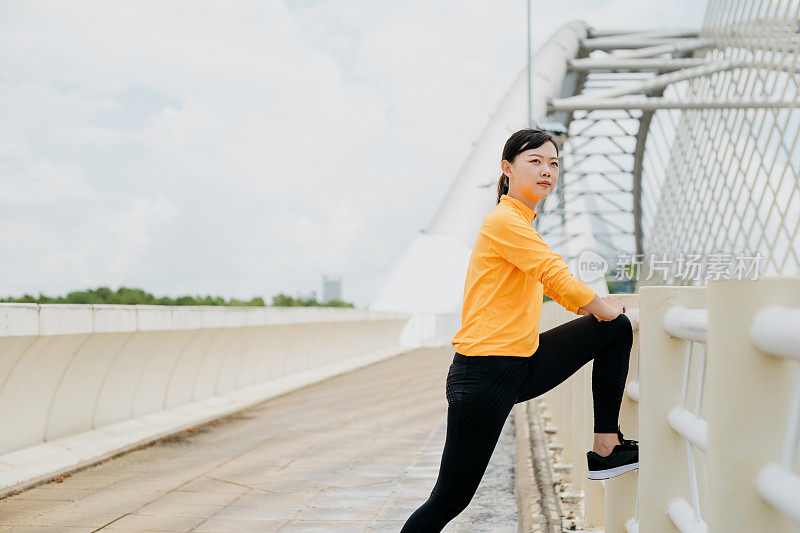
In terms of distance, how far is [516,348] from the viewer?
3111 millimetres

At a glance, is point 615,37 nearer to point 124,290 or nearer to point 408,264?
point 408,264

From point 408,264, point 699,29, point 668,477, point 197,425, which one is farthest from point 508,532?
point 699,29

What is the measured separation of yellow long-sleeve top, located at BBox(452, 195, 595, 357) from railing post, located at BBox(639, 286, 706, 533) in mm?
291

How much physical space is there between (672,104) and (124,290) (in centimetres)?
2234

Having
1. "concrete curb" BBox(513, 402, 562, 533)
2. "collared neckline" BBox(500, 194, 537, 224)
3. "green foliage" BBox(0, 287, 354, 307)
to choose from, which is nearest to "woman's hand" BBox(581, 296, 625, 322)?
"collared neckline" BBox(500, 194, 537, 224)

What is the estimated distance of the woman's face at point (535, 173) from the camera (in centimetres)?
327

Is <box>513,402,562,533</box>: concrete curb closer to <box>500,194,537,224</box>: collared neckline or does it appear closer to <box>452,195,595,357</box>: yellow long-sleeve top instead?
<box>452,195,595,357</box>: yellow long-sleeve top

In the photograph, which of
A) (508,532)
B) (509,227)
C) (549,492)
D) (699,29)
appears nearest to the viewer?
(509,227)

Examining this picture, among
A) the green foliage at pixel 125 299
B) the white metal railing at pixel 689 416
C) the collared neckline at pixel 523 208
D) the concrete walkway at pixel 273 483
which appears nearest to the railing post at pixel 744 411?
the white metal railing at pixel 689 416

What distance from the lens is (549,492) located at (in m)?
5.19

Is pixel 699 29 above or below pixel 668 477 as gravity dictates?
above

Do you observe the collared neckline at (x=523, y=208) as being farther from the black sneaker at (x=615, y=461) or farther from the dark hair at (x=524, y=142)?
the black sneaker at (x=615, y=461)

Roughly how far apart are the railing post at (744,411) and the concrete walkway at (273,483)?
3210mm

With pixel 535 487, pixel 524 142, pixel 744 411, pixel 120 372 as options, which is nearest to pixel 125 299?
pixel 120 372
